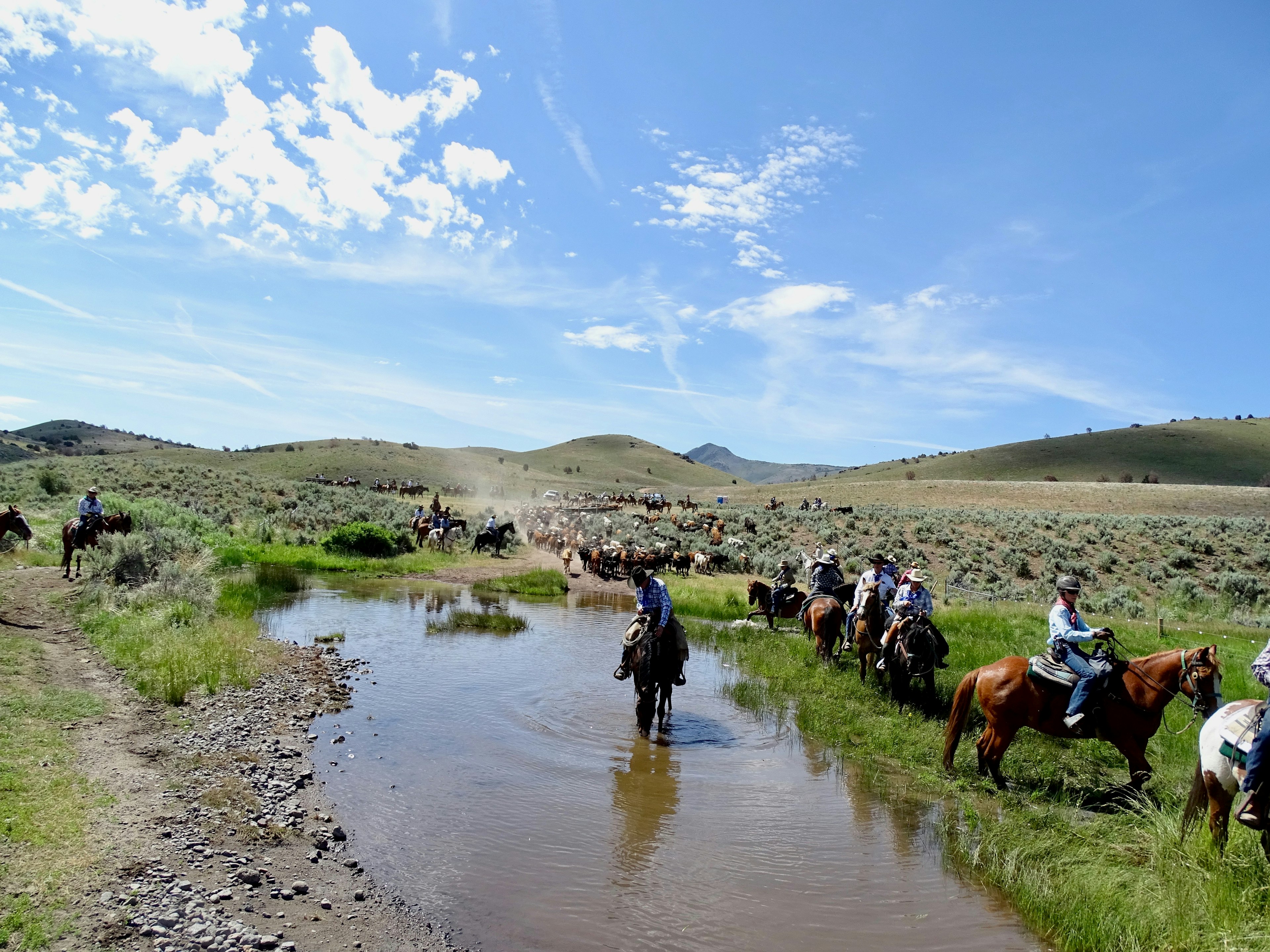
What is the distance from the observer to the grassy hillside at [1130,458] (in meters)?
97.9

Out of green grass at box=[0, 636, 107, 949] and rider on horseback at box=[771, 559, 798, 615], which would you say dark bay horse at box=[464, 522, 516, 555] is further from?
green grass at box=[0, 636, 107, 949]

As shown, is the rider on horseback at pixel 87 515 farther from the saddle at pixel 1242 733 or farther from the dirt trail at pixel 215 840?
the saddle at pixel 1242 733

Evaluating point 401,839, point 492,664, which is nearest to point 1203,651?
point 401,839

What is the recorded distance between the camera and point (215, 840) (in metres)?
6.22

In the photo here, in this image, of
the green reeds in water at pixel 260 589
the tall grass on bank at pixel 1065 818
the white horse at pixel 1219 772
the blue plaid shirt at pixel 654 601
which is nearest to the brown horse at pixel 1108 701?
the tall grass on bank at pixel 1065 818

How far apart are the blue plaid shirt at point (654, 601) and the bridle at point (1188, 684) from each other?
5572 mm

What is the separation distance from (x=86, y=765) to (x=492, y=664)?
7433 millimetres

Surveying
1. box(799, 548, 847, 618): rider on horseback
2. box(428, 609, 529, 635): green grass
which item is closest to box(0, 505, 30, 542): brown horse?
box(428, 609, 529, 635): green grass

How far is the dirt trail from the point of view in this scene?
501 centimetres

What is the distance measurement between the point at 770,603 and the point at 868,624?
5.51 metres

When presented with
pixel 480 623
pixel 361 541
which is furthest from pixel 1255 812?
pixel 361 541

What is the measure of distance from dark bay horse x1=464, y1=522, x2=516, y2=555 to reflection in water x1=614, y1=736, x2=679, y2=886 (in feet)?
84.0

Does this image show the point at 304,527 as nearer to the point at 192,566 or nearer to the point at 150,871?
the point at 192,566

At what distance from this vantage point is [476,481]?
10412cm
